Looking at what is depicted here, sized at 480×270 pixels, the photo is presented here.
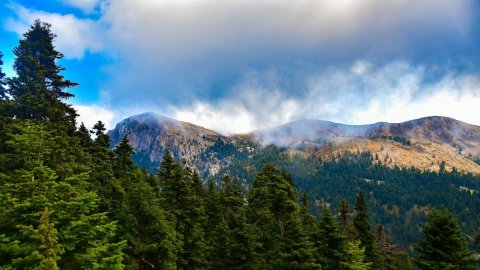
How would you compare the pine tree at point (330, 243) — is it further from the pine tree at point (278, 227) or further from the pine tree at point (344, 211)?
the pine tree at point (344, 211)

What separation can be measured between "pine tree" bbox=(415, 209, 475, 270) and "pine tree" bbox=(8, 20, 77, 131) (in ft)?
122

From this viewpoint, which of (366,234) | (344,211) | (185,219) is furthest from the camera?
(344,211)

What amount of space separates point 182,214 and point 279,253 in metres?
13.5

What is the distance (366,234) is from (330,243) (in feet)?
41.0

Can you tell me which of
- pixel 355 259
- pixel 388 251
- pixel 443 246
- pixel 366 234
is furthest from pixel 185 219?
pixel 388 251

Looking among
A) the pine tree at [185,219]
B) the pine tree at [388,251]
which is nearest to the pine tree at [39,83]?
the pine tree at [185,219]

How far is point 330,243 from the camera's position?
143ft

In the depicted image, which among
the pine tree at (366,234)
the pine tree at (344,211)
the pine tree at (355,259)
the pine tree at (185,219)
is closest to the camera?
the pine tree at (355,259)

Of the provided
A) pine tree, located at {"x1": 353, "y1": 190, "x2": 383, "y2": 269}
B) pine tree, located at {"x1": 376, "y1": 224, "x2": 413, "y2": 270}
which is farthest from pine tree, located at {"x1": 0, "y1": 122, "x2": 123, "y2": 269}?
pine tree, located at {"x1": 376, "y1": 224, "x2": 413, "y2": 270}

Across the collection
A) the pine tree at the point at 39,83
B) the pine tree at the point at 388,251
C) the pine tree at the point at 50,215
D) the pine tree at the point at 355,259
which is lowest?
the pine tree at the point at 388,251

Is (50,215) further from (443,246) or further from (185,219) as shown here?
(443,246)

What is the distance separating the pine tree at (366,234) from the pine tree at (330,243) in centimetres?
973

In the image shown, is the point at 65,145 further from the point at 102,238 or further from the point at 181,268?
the point at 181,268

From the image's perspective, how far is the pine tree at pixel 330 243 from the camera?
42594mm
